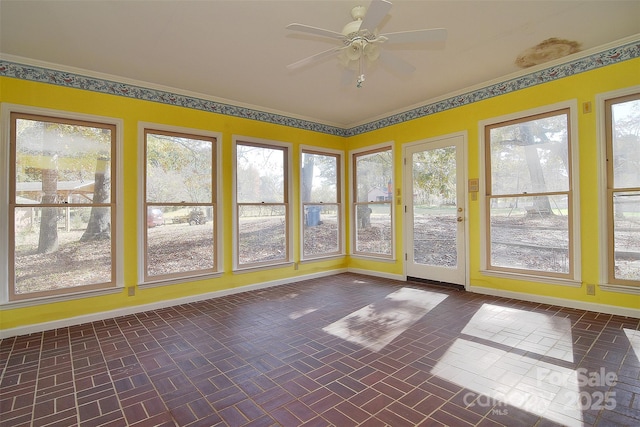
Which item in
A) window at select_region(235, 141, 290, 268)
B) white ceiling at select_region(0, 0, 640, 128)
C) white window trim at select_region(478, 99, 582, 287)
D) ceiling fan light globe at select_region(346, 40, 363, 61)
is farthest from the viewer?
window at select_region(235, 141, 290, 268)

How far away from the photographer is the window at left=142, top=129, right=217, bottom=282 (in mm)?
4008

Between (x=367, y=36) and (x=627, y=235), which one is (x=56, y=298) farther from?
(x=627, y=235)

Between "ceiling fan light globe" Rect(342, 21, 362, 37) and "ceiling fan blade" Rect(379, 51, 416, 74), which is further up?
"ceiling fan light globe" Rect(342, 21, 362, 37)

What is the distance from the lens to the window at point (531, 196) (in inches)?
143

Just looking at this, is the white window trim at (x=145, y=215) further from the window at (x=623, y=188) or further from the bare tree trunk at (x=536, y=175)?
the window at (x=623, y=188)

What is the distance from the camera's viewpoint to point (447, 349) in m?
2.63

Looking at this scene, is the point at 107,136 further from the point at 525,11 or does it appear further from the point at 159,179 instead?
the point at 525,11

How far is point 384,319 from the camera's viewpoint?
11.1 ft

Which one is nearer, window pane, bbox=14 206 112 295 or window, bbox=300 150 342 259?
window pane, bbox=14 206 112 295

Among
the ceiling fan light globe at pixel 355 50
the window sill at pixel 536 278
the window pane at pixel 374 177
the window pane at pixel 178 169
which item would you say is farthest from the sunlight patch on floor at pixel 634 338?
the window pane at pixel 178 169

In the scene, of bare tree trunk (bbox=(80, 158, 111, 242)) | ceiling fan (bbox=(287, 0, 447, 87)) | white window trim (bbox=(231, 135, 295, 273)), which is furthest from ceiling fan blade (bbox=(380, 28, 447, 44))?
bare tree trunk (bbox=(80, 158, 111, 242))

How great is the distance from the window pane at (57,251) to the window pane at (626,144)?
230 inches

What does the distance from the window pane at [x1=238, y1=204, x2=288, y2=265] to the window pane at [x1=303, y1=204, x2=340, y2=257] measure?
19.7 inches

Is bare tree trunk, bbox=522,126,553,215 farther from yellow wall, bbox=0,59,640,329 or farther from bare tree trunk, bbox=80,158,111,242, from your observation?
bare tree trunk, bbox=80,158,111,242
